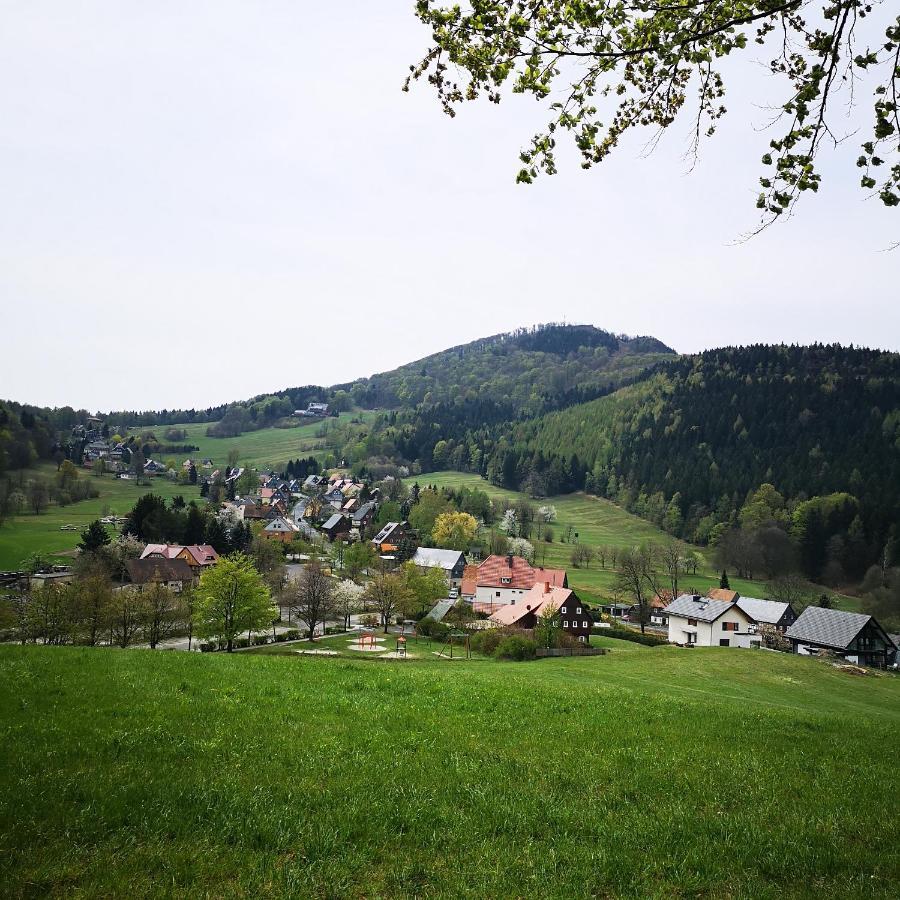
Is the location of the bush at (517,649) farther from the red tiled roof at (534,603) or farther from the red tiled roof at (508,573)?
the red tiled roof at (508,573)

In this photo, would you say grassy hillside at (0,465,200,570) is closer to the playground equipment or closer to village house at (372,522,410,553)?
village house at (372,522,410,553)

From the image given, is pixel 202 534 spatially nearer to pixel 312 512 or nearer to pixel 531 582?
pixel 531 582

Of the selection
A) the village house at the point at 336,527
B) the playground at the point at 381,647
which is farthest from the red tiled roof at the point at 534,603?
the village house at the point at 336,527

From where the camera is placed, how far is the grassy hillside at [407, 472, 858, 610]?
4215 inches

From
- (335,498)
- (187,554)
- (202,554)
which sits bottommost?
(202,554)

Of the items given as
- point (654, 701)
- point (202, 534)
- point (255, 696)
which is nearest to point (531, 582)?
point (202, 534)

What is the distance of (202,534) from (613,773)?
337ft

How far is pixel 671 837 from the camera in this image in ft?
23.9

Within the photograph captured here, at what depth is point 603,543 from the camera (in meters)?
146

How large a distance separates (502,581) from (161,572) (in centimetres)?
4671

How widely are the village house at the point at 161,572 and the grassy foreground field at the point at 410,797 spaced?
74.0m

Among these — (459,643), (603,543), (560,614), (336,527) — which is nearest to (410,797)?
(459,643)

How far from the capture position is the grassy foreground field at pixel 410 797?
20.0ft

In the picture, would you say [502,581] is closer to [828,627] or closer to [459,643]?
[459,643]
